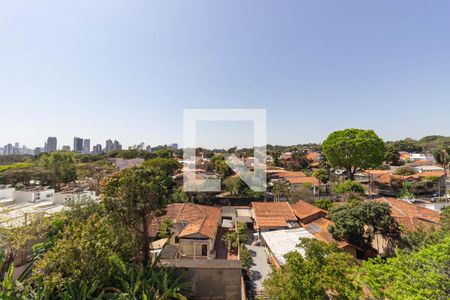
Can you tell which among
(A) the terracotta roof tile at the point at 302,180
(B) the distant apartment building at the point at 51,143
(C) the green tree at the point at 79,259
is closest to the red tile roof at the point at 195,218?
(C) the green tree at the point at 79,259

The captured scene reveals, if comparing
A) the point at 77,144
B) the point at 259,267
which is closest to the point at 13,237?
the point at 259,267

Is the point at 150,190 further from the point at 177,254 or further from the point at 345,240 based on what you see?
the point at 345,240

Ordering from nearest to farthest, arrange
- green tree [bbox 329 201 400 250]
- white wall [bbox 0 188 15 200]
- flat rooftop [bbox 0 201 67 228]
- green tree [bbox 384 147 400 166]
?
flat rooftop [bbox 0 201 67 228], green tree [bbox 329 201 400 250], white wall [bbox 0 188 15 200], green tree [bbox 384 147 400 166]

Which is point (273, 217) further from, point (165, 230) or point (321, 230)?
point (165, 230)

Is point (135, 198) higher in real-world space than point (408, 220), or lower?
higher

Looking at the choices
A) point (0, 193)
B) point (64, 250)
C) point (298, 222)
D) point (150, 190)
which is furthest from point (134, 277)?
point (0, 193)

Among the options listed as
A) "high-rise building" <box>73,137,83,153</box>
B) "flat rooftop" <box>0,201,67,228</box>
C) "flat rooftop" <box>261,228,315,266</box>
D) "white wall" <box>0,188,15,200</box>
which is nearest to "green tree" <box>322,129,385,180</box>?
"flat rooftop" <box>261,228,315,266</box>

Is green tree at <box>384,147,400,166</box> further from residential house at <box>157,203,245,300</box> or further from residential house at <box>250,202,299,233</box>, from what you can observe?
residential house at <box>157,203,245,300</box>
